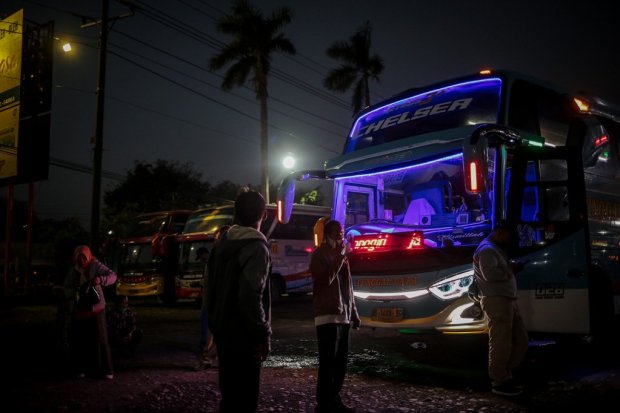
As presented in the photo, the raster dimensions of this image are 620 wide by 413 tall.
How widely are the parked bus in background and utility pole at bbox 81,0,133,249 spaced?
1.71 m

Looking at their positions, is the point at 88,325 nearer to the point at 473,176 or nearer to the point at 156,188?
the point at 473,176

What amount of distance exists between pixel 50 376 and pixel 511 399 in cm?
576

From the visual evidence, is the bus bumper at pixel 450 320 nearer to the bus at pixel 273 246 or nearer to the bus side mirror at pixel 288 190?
the bus side mirror at pixel 288 190

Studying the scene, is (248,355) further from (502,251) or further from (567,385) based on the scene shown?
(567,385)

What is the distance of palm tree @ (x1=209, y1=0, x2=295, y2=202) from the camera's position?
27.6 m

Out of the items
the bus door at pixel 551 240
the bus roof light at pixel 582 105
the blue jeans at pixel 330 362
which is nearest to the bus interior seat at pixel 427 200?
the bus door at pixel 551 240

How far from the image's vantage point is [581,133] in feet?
27.5

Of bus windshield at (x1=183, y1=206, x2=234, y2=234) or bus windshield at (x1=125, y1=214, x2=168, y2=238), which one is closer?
bus windshield at (x1=183, y1=206, x2=234, y2=234)

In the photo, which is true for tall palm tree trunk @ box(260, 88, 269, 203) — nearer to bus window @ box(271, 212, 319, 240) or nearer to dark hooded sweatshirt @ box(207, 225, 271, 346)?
bus window @ box(271, 212, 319, 240)

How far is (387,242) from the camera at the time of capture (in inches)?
297

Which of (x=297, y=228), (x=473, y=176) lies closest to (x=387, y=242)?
(x=473, y=176)

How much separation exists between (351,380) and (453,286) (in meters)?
1.77

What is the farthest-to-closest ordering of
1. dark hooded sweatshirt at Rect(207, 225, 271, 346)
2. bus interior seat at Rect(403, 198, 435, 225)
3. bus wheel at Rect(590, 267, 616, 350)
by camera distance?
bus interior seat at Rect(403, 198, 435, 225) → bus wheel at Rect(590, 267, 616, 350) → dark hooded sweatshirt at Rect(207, 225, 271, 346)

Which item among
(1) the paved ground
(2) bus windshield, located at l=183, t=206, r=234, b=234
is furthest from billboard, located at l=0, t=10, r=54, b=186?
(1) the paved ground
